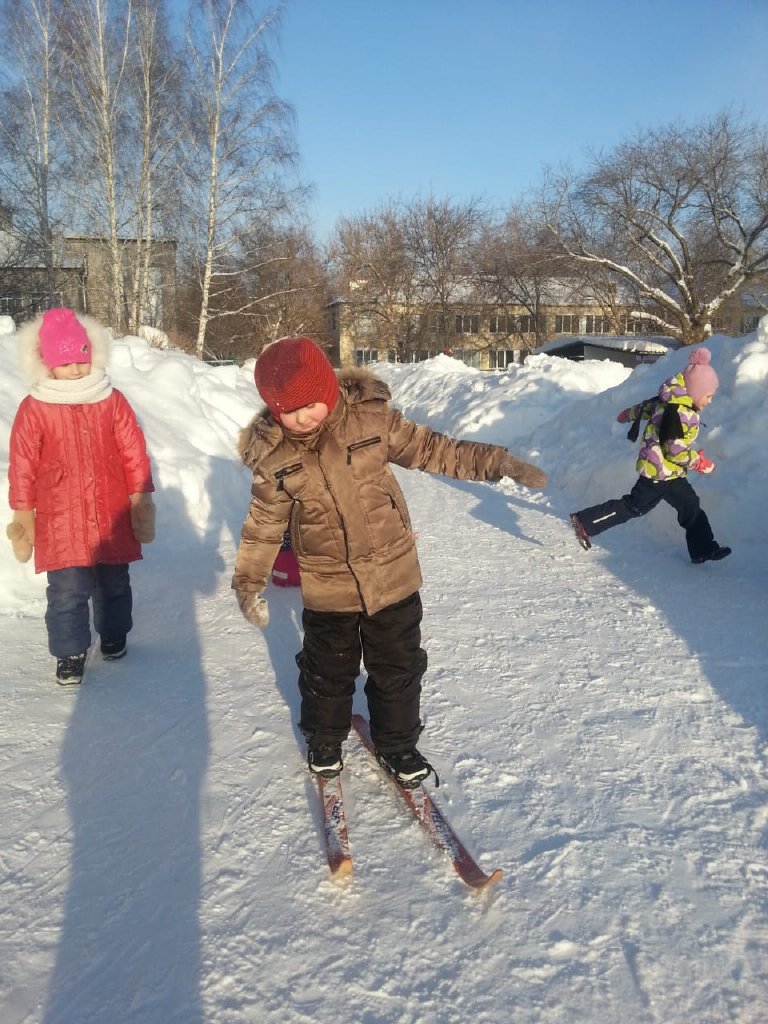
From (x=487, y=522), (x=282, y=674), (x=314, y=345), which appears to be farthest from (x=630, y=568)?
(x=314, y=345)

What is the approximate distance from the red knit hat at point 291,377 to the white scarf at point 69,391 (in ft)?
4.76

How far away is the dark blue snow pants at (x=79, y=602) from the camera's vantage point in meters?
3.32

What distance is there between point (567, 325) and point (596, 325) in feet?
6.49

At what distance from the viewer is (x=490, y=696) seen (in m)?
3.17

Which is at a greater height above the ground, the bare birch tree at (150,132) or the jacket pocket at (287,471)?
the bare birch tree at (150,132)

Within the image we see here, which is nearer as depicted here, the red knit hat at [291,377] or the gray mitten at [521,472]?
the red knit hat at [291,377]

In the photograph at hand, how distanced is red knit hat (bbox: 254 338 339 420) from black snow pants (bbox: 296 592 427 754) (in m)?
0.75

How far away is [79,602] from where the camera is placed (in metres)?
3.37

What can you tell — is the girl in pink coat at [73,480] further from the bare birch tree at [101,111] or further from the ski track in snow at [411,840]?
the bare birch tree at [101,111]

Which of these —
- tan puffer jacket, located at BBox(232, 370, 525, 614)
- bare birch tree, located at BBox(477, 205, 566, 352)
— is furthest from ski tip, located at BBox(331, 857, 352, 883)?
bare birch tree, located at BBox(477, 205, 566, 352)

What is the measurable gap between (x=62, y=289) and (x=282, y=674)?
19.7m

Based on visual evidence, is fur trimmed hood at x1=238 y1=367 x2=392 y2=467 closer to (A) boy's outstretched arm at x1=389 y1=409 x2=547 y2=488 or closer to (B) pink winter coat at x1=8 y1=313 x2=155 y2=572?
(A) boy's outstretched arm at x1=389 y1=409 x2=547 y2=488

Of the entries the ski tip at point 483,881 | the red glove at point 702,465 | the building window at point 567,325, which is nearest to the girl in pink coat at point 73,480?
the ski tip at point 483,881

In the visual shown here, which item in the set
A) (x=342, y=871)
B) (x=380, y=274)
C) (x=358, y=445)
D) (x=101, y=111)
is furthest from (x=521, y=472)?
(x=380, y=274)
